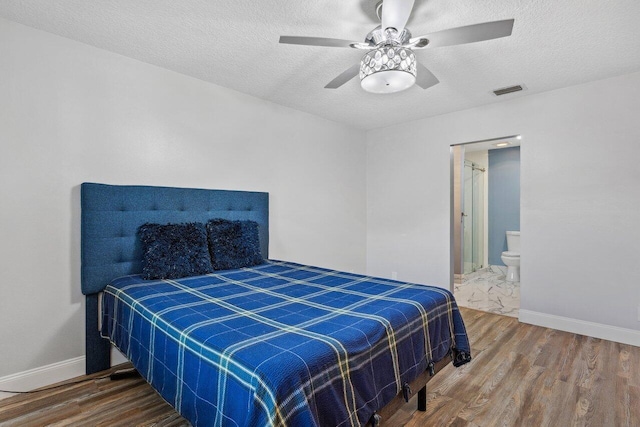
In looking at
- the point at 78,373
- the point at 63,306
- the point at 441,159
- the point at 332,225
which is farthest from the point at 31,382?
the point at 441,159

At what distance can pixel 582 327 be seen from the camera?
3.08m

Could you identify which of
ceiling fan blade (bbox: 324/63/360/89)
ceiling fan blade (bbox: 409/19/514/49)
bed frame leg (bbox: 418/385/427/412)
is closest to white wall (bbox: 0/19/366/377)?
ceiling fan blade (bbox: 324/63/360/89)

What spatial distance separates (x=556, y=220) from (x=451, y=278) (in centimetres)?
130

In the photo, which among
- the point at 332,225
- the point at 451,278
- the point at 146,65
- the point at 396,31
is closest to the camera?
the point at 396,31

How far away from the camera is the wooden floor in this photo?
5.99ft

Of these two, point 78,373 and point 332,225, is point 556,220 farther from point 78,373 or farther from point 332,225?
point 78,373

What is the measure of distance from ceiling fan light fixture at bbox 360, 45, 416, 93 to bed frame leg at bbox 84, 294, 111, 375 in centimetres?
247

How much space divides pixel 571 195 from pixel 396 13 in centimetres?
271

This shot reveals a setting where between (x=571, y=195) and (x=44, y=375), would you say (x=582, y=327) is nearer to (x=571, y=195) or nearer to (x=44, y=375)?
(x=571, y=195)

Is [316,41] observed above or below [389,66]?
above

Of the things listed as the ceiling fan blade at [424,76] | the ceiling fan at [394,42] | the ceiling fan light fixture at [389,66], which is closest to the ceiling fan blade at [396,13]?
the ceiling fan at [394,42]

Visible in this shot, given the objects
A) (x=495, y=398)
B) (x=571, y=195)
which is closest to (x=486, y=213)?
(x=571, y=195)

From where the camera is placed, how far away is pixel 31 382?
84.2 inches

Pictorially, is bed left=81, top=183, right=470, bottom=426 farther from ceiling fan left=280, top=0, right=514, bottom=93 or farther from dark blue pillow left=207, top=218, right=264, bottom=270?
ceiling fan left=280, top=0, right=514, bottom=93
